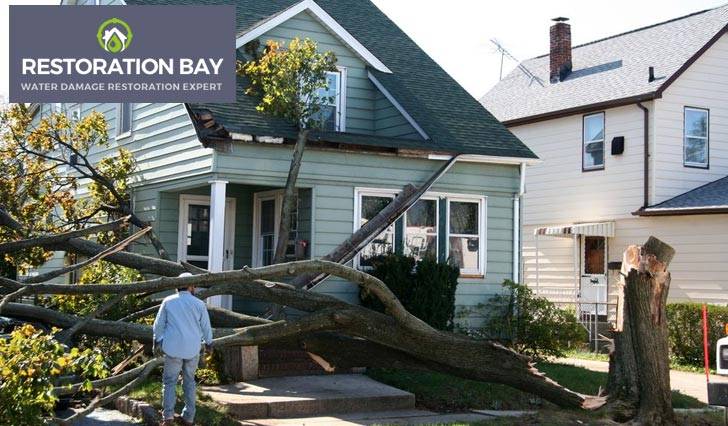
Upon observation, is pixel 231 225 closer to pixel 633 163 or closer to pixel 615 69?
pixel 633 163

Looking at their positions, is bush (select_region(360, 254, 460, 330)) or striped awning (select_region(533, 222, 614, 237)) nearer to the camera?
bush (select_region(360, 254, 460, 330))

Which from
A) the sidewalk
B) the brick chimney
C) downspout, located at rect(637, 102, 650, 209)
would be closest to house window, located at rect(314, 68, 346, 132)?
the sidewalk

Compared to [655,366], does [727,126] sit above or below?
above

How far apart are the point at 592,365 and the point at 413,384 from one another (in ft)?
19.8

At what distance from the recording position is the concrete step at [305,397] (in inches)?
438

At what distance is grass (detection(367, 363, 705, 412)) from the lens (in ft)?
40.4

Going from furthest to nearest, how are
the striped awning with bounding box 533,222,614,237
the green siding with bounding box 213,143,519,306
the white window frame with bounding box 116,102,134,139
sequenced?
1. the striped awning with bounding box 533,222,614,237
2. the white window frame with bounding box 116,102,134,139
3. the green siding with bounding box 213,143,519,306

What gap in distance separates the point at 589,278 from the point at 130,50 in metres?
12.5

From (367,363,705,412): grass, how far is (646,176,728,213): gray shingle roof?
757 cm

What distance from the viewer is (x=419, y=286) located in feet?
50.1

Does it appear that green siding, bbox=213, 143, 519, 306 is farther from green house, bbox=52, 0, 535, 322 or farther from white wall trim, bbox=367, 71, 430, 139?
white wall trim, bbox=367, 71, 430, 139

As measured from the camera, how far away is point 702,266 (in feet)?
67.2

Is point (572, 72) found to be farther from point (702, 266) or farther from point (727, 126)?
point (702, 266)

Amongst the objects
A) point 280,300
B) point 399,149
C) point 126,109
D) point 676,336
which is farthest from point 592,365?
point 126,109
